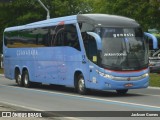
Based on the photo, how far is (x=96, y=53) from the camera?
20047 millimetres

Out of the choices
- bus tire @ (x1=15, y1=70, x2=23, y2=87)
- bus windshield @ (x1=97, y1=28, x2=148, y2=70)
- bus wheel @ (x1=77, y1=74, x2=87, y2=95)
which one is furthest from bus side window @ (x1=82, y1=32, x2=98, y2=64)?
bus tire @ (x1=15, y1=70, x2=23, y2=87)

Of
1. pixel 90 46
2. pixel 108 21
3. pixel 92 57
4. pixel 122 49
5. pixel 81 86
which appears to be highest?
pixel 108 21

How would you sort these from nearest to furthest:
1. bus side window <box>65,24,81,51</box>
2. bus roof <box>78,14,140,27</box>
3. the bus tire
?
bus roof <box>78,14,140,27</box>
bus side window <box>65,24,81,51</box>
the bus tire

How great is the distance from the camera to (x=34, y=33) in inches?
1032

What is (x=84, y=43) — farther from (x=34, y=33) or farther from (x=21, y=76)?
(x=21, y=76)

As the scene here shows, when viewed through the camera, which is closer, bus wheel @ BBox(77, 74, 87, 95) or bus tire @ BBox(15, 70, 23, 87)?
bus wheel @ BBox(77, 74, 87, 95)

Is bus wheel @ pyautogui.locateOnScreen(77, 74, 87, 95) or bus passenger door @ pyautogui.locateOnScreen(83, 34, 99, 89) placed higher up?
bus passenger door @ pyautogui.locateOnScreen(83, 34, 99, 89)

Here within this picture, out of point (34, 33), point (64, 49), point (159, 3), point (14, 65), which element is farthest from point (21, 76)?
point (159, 3)

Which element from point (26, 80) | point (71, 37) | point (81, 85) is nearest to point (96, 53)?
point (81, 85)

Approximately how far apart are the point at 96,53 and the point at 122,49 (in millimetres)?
1047

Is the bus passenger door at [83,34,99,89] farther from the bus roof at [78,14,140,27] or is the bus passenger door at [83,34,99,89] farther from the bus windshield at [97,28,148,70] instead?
the bus roof at [78,14,140,27]

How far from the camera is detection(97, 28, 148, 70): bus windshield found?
65.3 ft

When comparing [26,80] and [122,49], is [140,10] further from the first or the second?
[122,49]

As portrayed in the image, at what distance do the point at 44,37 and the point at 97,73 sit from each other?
18.6ft
